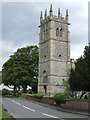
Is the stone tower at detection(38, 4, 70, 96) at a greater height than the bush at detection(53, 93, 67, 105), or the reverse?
the stone tower at detection(38, 4, 70, 96)

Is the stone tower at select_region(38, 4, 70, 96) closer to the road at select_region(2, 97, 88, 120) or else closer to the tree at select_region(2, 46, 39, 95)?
the tree at select_region(2, 46, 39, 95)

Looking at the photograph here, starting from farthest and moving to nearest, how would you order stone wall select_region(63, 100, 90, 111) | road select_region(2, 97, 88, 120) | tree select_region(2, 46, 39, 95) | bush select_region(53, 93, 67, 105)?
1. tree select_region(2, 46, 39, 95)
2. bush select_region(53, 93, 67, 105)
3. stone wall select_region(63, 100, 90, 111)
4. road select_region(2, 97, 88, 120)

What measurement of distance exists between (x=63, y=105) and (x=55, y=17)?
47.1m

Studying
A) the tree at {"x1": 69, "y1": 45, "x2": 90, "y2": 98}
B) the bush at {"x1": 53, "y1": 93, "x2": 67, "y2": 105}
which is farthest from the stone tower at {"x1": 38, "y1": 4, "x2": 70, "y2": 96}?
the tree at {"x1": 69, "y1": 45, "x2": 90, "y2": 98}

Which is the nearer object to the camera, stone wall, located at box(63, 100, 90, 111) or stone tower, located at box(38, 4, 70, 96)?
stone wall, located at box(63, 100, 90, 111)

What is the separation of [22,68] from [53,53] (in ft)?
30.9

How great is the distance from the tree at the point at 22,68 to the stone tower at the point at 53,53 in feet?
7.09

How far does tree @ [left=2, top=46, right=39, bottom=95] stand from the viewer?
6806 cm

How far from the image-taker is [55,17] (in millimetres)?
77188

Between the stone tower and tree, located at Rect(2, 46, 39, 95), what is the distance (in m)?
2.16

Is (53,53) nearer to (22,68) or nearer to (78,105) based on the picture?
(22,68)

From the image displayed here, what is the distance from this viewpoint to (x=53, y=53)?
7312cm

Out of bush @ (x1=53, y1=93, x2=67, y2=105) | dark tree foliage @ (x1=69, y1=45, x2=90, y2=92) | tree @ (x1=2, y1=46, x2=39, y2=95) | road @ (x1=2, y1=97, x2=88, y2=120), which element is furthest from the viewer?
tree @ (x1=2, y1=46, x2=39, y2=95)

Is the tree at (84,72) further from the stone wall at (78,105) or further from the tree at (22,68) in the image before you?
the tree at (22,68)
